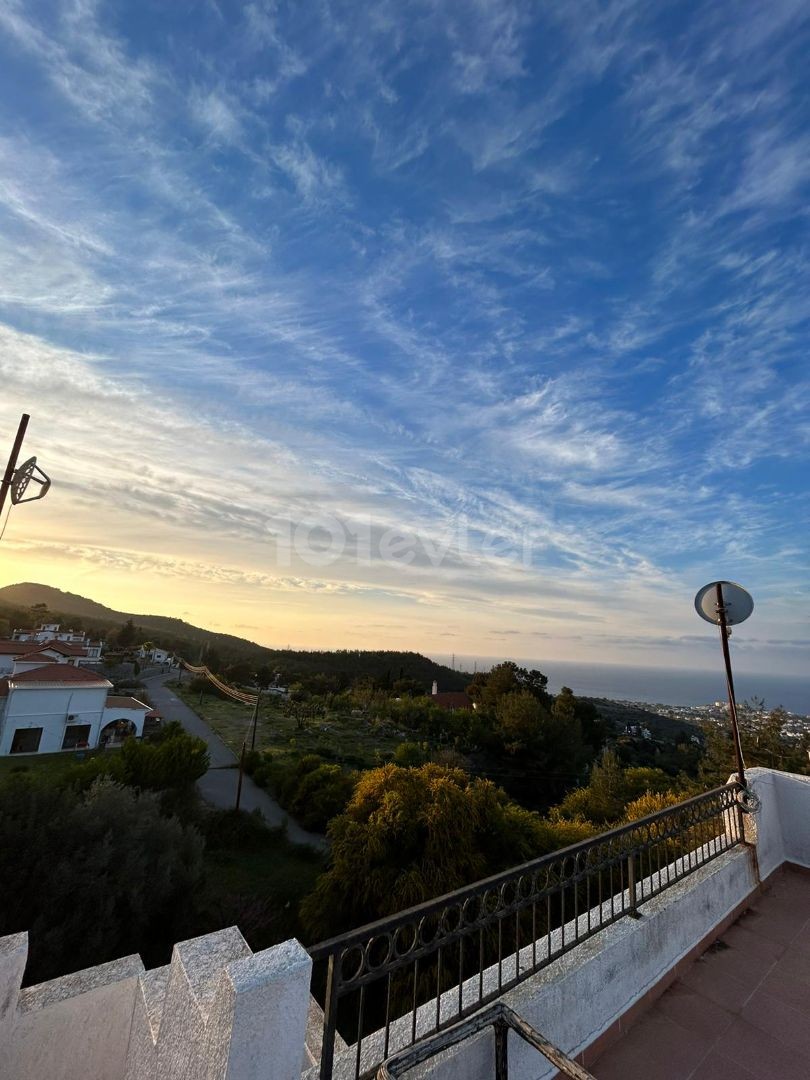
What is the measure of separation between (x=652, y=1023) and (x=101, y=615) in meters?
94.7

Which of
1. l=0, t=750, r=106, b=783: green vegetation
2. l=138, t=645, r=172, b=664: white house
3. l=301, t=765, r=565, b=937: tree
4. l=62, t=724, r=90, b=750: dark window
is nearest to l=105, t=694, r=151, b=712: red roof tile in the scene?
l=62, t=724, r=90, b=750: dark window

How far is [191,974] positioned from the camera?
1.77 meters

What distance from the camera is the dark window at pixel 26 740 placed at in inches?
884

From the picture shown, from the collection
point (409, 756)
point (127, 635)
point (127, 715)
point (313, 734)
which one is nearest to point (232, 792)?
point (409, 756)

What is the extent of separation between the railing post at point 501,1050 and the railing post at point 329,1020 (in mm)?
665

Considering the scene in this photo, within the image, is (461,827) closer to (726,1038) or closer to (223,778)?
(726,1038)

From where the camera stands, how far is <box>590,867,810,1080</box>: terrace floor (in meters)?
2.24

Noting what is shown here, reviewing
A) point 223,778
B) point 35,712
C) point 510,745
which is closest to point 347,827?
point 223,778

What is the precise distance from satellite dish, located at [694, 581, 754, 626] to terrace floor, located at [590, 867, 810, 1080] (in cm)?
234

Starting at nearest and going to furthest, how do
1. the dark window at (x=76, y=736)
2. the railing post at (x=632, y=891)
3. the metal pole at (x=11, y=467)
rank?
the railing post at (x=632, y=891), the metal pole at (x=11, y=467), the dark window at (x=76, y=736)

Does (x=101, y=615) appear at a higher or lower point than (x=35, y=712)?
higher

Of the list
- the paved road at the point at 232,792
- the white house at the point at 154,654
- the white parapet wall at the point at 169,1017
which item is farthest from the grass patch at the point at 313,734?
the white parapet wall at the point at 169,1017

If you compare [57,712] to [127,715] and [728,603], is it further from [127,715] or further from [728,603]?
[728,603]

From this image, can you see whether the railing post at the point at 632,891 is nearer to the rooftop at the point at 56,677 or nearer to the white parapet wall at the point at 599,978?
the white parapet wall at the point at 599,978
